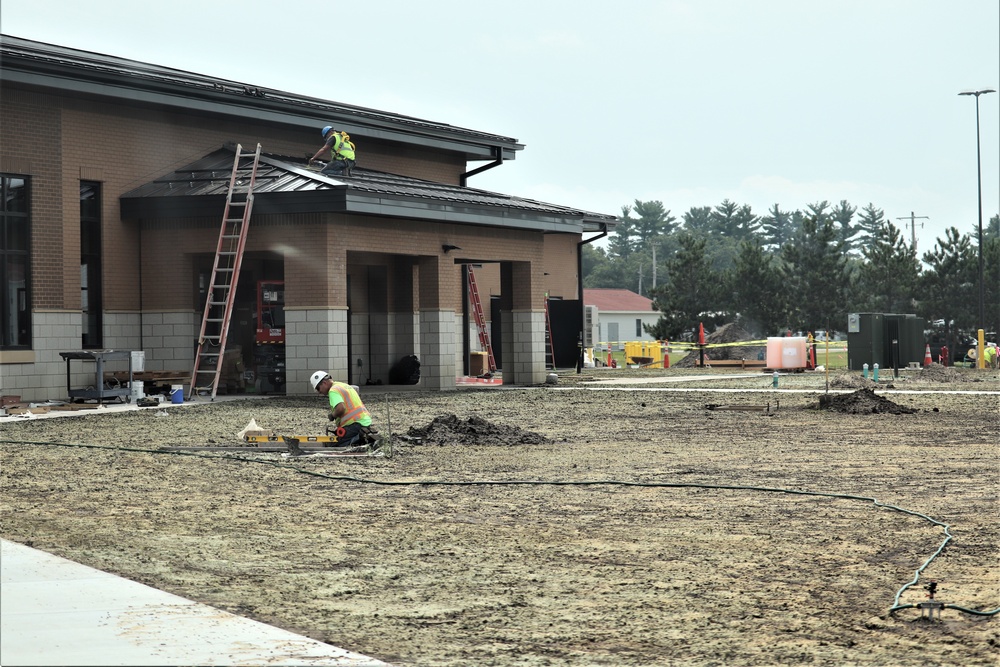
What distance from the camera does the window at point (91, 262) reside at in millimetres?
27719

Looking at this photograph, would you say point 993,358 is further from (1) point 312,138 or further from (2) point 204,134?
(2) point 204,134

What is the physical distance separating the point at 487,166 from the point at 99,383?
17.6 m

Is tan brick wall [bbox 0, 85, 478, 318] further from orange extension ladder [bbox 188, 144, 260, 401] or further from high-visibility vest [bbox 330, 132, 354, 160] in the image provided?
high-visibility vest [bbox 330, 132, 354, 160]

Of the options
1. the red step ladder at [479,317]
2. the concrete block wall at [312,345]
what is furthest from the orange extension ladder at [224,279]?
the red step ladder at [479,317]

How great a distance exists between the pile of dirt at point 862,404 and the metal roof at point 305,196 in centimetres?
987

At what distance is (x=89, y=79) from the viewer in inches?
1039

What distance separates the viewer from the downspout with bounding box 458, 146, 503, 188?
128ft

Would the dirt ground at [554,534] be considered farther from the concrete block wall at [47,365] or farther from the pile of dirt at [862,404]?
the concrete block wall at [47,365]


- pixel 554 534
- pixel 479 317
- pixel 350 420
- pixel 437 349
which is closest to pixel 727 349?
pixel 479 317

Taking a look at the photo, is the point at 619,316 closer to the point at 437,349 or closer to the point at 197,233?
the point at 437,349

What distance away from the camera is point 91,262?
91.4 ft

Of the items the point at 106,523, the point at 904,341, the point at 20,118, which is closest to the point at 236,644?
the point at 106,523

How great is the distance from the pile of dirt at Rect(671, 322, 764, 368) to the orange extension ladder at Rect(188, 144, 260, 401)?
2866 centimetres

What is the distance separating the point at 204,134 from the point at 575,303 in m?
16.8
